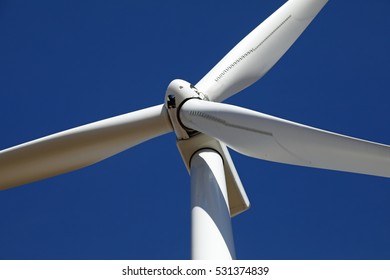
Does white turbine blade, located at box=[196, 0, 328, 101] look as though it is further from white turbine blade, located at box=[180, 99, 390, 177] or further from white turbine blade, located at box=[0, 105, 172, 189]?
white turbine blade, located at box=[180, 99, 390, 177]

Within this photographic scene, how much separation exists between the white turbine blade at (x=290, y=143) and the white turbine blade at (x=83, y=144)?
1129 mm

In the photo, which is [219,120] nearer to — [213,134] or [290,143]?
[213,134]

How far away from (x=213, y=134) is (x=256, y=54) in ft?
7.49

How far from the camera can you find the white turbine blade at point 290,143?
19.7 ft

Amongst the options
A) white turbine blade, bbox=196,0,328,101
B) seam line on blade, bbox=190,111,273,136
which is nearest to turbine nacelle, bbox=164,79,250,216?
white turbine blade, bbox=196,0,328,101

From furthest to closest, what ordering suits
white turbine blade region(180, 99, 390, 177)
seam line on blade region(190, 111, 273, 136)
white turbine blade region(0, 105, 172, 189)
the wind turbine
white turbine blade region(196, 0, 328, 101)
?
white turbine blade region(196, 0, 328, 101)
white turbine blade region(0, 105, 172, 189)
seam line on blade region(190, 111, 273, 136)
the wind turbine
white turbine blade region(180, 99, 390, 177)

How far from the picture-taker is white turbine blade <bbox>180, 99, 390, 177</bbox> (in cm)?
600

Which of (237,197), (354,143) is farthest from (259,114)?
(237,197)

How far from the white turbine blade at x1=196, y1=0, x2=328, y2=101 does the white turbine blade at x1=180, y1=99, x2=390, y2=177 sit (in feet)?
4.74

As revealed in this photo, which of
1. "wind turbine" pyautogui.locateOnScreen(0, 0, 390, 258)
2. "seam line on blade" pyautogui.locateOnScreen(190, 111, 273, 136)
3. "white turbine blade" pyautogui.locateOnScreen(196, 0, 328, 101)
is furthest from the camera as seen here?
"white turbine blade" pyautogui.locateOnScreen(196, 0, 328, 101)
